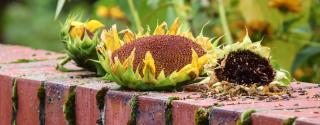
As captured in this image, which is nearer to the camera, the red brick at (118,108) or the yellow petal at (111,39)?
the red brick at (118,108)

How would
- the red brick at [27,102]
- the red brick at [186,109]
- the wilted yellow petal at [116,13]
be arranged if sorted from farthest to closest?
the wilted yellow petal at [116,13], the red brick at [27,102], the red brick at [186,109]

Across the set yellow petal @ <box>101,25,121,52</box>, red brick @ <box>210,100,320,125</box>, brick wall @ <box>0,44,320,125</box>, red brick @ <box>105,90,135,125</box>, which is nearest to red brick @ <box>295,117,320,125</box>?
brick wall @ <box>0,44,320,125</box>

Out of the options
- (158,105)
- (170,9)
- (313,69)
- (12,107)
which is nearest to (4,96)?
(12,107)

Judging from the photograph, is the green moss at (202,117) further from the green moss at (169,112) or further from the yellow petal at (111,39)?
the yellow petal at (111,39)

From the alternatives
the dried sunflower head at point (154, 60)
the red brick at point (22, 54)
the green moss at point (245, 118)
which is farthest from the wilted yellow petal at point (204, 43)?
the red brick at point (22, 54)

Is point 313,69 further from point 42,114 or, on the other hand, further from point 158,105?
point 158,105

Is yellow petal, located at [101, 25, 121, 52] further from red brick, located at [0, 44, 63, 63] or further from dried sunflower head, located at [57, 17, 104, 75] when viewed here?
red brick, located at [0, 44, 63, 63]
